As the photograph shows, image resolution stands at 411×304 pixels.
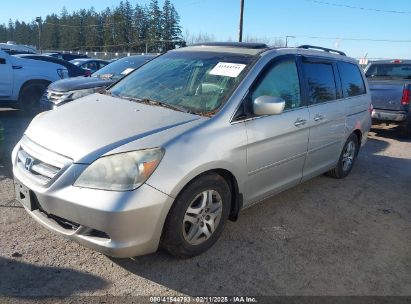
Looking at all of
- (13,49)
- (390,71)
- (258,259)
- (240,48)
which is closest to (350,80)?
(240,48)

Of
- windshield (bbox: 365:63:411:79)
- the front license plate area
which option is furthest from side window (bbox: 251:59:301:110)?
windshield (bbox: 365:63:411:79)

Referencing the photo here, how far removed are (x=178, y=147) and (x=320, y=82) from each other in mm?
2526

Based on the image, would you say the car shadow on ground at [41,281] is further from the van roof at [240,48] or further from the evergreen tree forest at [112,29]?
the evergreen tree forest at [112,29]

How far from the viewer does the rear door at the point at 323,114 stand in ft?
14.3

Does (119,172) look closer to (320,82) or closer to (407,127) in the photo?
(320,82)

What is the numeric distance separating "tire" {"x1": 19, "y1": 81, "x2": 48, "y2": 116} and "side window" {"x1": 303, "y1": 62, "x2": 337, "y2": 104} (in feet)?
23.7

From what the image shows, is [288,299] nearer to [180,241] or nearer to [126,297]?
[180,241]

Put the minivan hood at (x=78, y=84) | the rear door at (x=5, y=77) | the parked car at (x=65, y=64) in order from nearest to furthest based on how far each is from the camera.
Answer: the minivan hood at (x=78, y=84), the rear door at (x=5, y=77), the parked car at (x=65, y=64)

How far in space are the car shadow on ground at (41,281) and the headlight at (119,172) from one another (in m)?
0.76

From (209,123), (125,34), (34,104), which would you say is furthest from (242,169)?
(125,34)

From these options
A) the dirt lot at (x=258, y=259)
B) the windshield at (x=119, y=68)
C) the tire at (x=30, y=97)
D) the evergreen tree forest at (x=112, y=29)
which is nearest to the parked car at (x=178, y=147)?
the dirt lot at (x=258, y=259)

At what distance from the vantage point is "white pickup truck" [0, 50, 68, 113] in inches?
347

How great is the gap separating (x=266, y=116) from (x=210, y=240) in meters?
1.28

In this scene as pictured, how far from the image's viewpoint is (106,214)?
2555 mm
